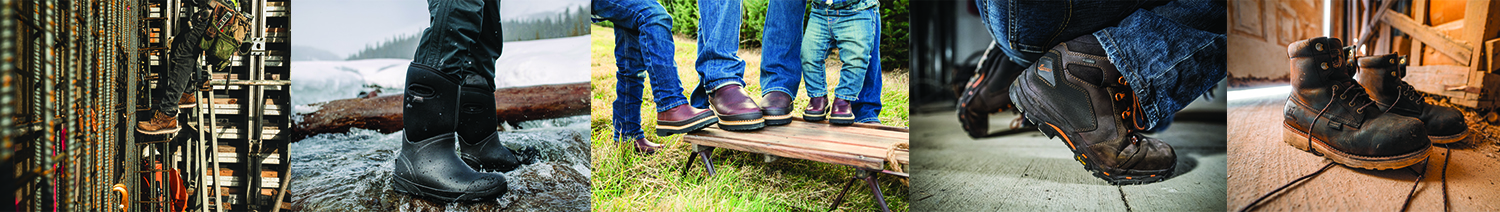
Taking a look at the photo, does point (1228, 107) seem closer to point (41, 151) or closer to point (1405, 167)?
point (1405, 167)

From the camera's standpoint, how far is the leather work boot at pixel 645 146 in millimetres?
1340

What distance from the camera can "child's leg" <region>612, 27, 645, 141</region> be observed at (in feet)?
4.46

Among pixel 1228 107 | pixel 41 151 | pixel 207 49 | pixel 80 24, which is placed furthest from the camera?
pixel 207 49

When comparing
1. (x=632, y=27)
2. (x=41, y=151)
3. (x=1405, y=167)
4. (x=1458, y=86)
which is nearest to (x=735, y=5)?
(x=632, y=27)

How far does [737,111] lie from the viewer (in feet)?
4.02

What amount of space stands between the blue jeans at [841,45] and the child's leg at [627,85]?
1.35 feet

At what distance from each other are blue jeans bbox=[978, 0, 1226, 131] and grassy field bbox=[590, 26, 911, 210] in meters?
0.37

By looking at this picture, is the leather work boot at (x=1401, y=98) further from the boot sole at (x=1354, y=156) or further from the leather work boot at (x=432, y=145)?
the leather work boot at (x=432, y=145)

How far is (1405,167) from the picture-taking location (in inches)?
41.1

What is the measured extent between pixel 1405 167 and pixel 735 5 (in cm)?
135

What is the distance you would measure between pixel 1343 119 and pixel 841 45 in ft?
3.14

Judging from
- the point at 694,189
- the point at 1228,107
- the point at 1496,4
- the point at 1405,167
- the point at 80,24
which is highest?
the point at 1496,4

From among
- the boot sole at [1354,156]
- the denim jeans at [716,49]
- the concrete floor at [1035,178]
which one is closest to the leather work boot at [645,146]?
the denim jeans at [716,49]

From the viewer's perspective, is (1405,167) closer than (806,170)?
Yes
